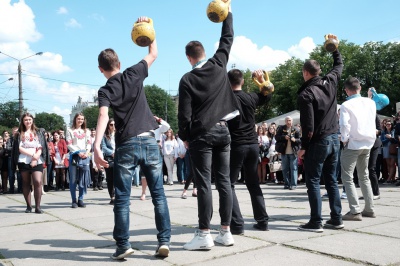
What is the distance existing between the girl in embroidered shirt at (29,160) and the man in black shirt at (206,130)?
4.50 meters

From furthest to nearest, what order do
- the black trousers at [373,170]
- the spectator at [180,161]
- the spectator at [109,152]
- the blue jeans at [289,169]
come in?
1. the spectator at [180,161]
2. the blue jeans at [289,169]
3. the spectator at [109,152]
4. the black trousers at [373,170]

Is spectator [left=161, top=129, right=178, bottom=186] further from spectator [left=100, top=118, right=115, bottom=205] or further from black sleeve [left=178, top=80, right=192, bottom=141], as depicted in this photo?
black sleeve [left=178, top=80, right=192, bottom=141]

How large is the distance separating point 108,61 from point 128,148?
0.98 m

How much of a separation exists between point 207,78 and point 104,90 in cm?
105

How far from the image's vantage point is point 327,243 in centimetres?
420

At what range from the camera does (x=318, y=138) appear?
4.98 m

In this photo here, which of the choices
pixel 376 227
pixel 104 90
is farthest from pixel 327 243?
pixel 104 90

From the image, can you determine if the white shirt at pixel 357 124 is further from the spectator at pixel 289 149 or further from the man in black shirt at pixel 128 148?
the spectator at pixel 289 149

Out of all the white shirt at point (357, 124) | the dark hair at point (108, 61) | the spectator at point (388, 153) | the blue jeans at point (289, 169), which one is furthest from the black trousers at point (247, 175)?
the spectator at point (388, 153)

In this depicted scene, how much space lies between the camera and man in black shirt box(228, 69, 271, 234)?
15.8 ft

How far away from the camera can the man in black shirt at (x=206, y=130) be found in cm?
402

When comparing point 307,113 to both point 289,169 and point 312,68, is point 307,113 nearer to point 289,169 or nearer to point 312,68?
point 312,68

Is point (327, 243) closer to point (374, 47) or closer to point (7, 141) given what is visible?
point (7, 141)

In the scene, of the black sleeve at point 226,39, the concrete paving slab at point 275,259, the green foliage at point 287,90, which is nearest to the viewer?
the concrete paving slab at point 275,259
